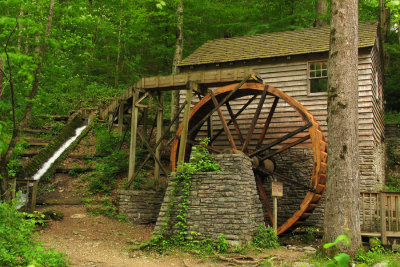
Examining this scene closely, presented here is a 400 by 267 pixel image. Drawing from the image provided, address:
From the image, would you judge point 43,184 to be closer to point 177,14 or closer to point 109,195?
point 109,195

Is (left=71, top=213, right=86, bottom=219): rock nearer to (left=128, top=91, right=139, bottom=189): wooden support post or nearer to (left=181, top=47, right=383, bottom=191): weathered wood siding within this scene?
(left=128, top=91, right=139, bottom=189): wooden support post

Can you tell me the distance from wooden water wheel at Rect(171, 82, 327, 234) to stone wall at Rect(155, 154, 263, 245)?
1.58 m

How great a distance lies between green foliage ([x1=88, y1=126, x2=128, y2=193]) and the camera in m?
12.7

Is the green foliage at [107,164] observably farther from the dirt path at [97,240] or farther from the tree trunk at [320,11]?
the tree trunk at [320,11]

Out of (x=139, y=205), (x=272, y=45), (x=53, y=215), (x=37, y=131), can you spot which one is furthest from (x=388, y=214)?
(x=37, y=131)

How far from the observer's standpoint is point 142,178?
13148 mm

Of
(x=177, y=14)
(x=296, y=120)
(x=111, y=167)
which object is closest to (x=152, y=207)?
(x=111, y=167)

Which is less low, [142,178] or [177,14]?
[177,14]

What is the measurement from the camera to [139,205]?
11.3 metres

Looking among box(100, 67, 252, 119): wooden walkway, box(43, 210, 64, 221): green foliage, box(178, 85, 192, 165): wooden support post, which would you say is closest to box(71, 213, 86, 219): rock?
box(43, 210, 64, 221): green foliage

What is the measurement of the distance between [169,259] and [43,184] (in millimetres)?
7052

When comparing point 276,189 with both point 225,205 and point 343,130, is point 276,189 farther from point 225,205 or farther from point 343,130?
point 343,130

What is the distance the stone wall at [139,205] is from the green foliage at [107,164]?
1.70 meters

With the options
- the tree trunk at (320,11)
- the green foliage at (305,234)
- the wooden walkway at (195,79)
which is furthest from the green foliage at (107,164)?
the tree trunk at (320,11)
